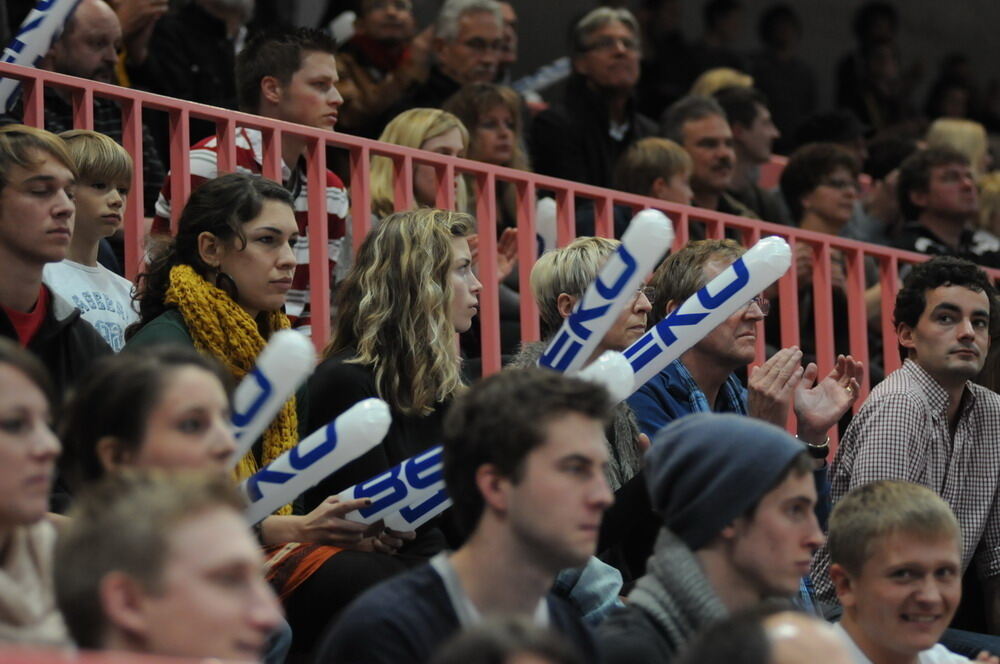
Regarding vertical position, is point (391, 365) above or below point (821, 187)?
above

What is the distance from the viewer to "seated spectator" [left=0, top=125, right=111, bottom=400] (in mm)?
3953

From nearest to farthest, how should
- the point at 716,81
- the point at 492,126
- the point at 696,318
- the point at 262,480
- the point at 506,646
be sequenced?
the point at 506,646, the point at 262,480, the point at 696,318, the point at 492,126, the point at 716,81

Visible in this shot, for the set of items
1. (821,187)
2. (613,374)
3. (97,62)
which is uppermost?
(97,62)

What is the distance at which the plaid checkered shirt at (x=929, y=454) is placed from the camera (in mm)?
5133

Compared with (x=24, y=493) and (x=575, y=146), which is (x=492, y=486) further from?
(x=575, y=146)

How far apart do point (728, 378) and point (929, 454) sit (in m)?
0.62

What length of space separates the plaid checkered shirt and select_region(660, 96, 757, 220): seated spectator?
2.33 m

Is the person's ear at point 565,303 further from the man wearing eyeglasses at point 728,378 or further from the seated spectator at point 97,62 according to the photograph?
the seated spectator at point 97,62

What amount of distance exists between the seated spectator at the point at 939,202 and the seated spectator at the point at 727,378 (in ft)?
9.60

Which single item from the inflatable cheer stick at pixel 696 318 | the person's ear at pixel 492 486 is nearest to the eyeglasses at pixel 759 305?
the inflatable cheer stick at pixel 696 318

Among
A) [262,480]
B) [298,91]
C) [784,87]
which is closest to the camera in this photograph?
[262,480]

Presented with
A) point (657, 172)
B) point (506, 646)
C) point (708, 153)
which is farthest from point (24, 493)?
point (708, 153)

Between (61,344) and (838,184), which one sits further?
(838,184)

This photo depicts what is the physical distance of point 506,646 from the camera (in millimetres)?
2328
